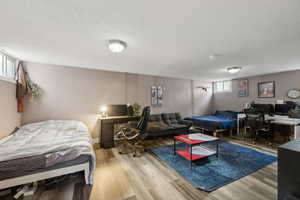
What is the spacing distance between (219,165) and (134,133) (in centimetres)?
210

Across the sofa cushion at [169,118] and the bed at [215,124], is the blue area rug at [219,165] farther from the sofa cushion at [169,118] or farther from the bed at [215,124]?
the sofa cushion at [169,118]

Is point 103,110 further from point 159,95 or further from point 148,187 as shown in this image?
point 148,187

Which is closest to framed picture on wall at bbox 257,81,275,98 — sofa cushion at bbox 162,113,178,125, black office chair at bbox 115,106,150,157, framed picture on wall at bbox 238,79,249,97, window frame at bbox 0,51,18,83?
framed picture on wall at bbox 238,79,249,97

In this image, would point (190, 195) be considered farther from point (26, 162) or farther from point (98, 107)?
point (98, 107)

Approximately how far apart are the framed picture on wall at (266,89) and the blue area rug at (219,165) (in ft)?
9.19

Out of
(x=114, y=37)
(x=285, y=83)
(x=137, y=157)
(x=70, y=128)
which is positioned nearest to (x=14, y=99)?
(x=70, y=128)

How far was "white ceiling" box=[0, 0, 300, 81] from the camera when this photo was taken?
129cm

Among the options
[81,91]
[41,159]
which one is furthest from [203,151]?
[81,91]

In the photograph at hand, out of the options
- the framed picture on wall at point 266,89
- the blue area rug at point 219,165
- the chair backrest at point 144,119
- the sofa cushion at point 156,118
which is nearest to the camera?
the blue area rug at point 219,165

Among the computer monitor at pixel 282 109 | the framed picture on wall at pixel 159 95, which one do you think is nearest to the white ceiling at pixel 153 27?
the computer monitor at pixel 282 109

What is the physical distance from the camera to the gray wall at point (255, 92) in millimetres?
4066

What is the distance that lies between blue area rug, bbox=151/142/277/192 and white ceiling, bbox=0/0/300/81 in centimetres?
233

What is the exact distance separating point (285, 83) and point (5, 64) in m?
8.10

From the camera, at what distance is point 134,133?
3334mm
